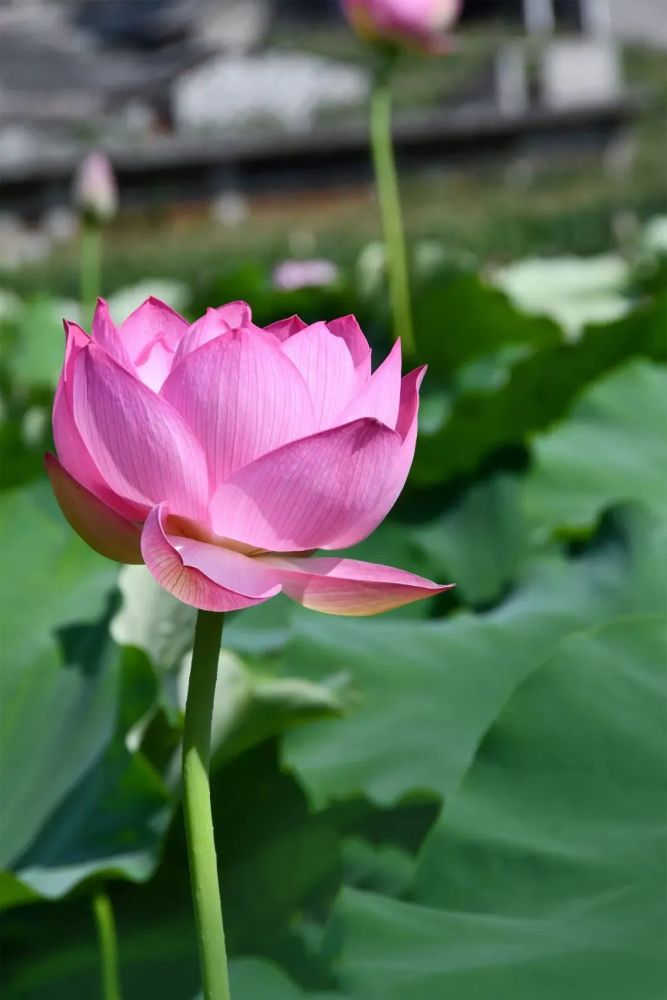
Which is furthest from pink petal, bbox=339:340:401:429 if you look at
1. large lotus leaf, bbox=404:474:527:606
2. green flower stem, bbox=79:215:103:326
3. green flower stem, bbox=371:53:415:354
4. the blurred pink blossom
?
the blurred pink blossom

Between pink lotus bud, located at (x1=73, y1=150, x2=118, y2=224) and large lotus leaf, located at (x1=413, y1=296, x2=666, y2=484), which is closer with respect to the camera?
large lotus leaf, located at (x1=413, y1=296, x2=666, y2=484)

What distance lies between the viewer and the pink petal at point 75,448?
298 millimetres

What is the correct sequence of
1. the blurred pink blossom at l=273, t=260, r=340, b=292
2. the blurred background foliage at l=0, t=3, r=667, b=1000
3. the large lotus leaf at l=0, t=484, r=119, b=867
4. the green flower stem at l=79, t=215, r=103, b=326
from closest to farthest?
the blurred background foliage at l=0, t=3, r=667, b=1000
the large lotus leaf at l=0, t=484, r=119, b=867
the green flower stem at l=79, t=215, r=103, b=326
the blurred pink blossom at l=273, t=260, r=340, b=292

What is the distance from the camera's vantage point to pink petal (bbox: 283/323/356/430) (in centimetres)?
31

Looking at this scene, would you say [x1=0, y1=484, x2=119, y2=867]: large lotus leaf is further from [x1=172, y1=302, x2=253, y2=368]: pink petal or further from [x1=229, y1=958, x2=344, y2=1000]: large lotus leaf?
[x1=172, y1=302, x2=253, y2=368]: pink petal

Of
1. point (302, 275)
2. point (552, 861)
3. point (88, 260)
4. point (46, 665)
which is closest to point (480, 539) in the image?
point (46, 665)

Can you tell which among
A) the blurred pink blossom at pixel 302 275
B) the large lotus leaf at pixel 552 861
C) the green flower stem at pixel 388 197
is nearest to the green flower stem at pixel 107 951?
the large lotus leaf at pixel 552 861

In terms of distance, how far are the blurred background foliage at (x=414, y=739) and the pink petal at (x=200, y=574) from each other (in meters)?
0.16

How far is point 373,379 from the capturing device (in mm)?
300

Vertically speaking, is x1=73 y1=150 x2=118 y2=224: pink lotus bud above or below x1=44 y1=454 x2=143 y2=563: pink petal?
below

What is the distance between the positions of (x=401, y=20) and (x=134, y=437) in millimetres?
1089

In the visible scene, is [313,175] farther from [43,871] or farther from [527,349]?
[43,871]

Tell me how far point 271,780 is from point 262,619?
0.52ft


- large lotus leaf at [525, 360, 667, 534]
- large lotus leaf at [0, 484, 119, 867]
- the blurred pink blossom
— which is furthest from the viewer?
the blurred pink blossom
